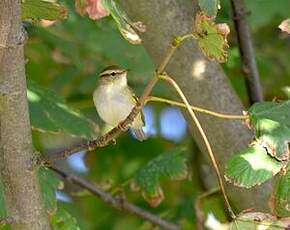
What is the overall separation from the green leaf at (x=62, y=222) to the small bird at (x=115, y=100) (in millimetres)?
216

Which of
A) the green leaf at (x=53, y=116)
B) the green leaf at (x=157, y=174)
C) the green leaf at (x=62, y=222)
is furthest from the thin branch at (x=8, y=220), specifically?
the green leaf at (x=157, y=174)

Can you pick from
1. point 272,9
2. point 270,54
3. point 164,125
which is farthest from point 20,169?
point 164,125

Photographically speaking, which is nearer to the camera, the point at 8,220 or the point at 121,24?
the point at 121,24

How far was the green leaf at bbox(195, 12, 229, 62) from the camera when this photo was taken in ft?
4.39

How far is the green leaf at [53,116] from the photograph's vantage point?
2051 millimetres

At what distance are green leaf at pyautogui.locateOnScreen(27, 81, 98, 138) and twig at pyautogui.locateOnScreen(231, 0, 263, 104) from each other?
0.38 m

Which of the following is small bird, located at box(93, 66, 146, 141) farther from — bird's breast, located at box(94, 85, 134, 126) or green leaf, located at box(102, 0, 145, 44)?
green leaf, located at box(102, 0, 145, 44)

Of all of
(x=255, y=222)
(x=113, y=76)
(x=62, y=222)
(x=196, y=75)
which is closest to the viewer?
(x=255, y=222)

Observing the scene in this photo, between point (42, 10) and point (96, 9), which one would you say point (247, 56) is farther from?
point (96, 9)

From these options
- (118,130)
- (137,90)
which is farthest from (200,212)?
(118,130)

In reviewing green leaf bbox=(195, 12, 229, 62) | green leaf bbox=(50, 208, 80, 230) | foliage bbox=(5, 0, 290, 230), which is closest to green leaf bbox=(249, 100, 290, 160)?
foliage bbox=(5, 0, 290, 230)

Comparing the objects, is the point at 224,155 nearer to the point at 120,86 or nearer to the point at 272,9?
the point at 120,86

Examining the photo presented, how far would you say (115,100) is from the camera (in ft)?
6.30

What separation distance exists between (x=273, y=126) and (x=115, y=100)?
0.56m
